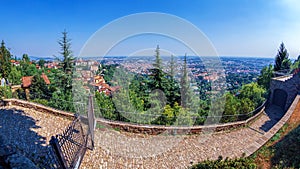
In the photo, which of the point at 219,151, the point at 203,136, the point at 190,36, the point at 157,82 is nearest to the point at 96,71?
the point at 157,82

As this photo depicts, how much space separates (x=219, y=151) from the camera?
561 centimetres

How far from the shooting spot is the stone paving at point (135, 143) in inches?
189

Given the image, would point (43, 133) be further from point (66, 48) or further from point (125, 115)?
point (66, 48)

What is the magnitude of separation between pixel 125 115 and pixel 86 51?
3082mm

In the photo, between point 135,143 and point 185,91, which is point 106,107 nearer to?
point 135,143

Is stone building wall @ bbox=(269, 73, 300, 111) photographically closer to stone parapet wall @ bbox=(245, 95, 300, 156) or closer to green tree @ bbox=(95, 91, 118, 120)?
stone parapet wall @ bbox=(245, 95, 300, 156)

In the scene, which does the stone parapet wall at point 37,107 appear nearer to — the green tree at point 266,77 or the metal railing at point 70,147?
the metal railing at point 70,147

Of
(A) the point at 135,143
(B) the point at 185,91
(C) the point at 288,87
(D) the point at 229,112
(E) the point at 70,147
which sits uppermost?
(C) the point at 288,87

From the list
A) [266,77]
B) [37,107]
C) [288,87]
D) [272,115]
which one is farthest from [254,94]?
[37,107]

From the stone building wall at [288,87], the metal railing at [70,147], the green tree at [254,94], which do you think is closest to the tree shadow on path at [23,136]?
the metal railing at [70,147]

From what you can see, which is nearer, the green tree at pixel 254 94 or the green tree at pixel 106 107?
the green tree at pixel 106 107

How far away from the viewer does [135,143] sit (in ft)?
19.0

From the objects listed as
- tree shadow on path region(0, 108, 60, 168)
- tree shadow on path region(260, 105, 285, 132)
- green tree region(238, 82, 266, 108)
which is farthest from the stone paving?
green tree region(238, 82, 266, 108)

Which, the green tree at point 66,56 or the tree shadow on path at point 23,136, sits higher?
the green tree at point 66,56
